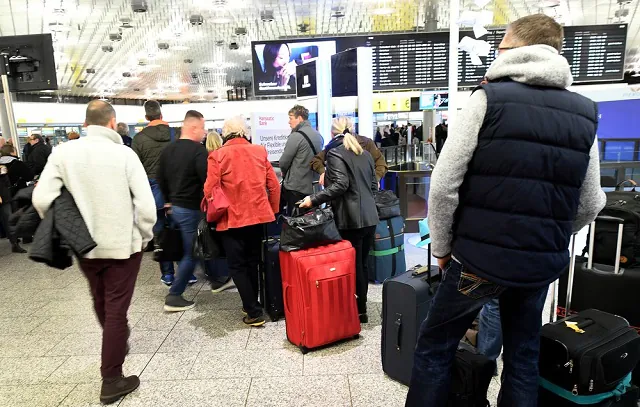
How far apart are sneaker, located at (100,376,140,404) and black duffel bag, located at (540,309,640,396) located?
209 cm

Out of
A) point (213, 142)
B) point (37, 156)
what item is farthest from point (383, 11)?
point (37, 156)

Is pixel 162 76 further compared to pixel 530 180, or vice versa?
pixel 162 76

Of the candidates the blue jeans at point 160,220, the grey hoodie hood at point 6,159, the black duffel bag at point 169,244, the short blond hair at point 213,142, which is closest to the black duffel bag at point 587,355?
the black duffel bag at point 169,244

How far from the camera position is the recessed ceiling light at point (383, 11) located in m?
9.03

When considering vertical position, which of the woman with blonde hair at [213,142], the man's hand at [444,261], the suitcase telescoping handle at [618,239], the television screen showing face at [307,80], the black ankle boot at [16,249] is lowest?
the black ankle boot at [16,249]

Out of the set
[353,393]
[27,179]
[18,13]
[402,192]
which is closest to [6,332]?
[353,393]

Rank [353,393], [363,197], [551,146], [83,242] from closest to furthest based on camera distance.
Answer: [551,146] → [83,242] → [353,393] → [363,197]

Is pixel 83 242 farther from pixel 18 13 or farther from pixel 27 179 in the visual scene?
pixel 18 13

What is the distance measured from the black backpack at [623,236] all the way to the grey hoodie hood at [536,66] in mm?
1205

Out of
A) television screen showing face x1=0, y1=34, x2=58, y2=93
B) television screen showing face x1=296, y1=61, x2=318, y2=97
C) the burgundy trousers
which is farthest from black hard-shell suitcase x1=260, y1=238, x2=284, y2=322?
television screen showing face x1=0, y1=34, x2=58, y2=93

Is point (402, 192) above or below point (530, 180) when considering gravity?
below

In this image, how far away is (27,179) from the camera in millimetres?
6105

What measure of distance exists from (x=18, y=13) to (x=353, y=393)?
10.3m

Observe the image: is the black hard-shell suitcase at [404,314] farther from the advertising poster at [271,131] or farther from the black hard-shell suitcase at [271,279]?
the advertising poster at [271,131]
